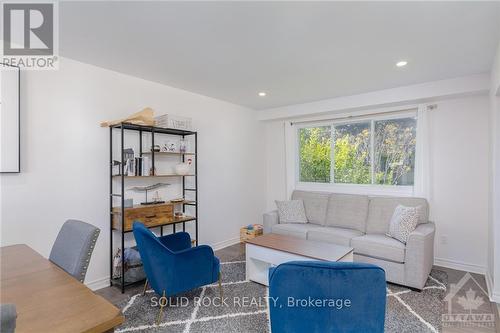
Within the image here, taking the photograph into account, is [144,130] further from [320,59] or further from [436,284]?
[436,284]

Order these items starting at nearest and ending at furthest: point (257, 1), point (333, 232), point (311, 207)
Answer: point (257, 1) < point (333, 232) < point (311, 207)

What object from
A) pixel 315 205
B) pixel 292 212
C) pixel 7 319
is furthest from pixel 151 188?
pixel 7 319

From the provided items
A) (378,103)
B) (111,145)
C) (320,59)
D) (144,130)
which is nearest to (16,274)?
(111,145)

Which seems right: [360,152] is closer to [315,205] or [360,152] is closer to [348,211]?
[348,211]

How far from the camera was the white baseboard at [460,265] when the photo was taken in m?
3.38

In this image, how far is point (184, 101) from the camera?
12.5ft

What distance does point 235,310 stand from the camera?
2.46 m

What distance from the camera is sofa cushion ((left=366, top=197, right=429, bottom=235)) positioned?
354 cm

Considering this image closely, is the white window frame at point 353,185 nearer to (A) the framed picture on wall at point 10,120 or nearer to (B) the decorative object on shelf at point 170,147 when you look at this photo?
(B) the decorative object on shelf at point 170,147

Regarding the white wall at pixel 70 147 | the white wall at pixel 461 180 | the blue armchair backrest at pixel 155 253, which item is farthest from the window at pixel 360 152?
the blue armchair backrest at pixel 155 253

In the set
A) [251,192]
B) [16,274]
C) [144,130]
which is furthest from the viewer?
[251,192]

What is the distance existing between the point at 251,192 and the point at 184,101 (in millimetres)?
2085

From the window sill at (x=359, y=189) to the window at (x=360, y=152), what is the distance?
7 cm

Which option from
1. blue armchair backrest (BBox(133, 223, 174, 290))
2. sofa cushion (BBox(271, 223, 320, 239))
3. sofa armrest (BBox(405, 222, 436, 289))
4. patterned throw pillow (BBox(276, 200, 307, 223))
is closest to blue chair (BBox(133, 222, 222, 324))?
blue armchair backrest (BBox(133, 223, 174, 290))
